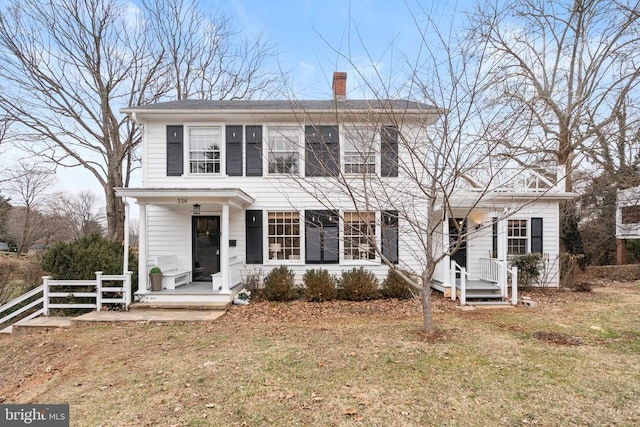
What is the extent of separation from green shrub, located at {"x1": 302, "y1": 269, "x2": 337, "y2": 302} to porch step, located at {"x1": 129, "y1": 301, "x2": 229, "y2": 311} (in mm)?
2115

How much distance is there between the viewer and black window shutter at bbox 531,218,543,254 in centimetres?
1045

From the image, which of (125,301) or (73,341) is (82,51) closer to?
(125,301)

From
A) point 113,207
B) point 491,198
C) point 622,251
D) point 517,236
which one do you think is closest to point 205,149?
point 113,207

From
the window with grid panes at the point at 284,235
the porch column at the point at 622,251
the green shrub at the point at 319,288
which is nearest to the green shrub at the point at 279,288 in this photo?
the green shrub at the point at 319,288

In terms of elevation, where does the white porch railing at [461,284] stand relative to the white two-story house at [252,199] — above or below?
below

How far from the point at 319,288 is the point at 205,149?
5296mm

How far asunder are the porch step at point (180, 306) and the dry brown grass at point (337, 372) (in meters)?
0.82

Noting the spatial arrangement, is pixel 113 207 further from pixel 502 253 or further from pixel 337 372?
pixel 502 253

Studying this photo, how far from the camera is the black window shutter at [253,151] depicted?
9.63 m

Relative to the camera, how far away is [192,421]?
3.14m

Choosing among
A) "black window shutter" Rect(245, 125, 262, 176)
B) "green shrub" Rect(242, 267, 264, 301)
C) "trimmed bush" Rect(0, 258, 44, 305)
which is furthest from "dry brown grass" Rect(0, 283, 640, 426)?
"black window shutter" Rect(245, 125, 262, 176)

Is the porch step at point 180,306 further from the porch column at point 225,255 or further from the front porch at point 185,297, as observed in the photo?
the porch column at point 225,255

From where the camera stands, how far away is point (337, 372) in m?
4.16

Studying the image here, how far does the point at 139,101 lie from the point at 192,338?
45.4 feet
